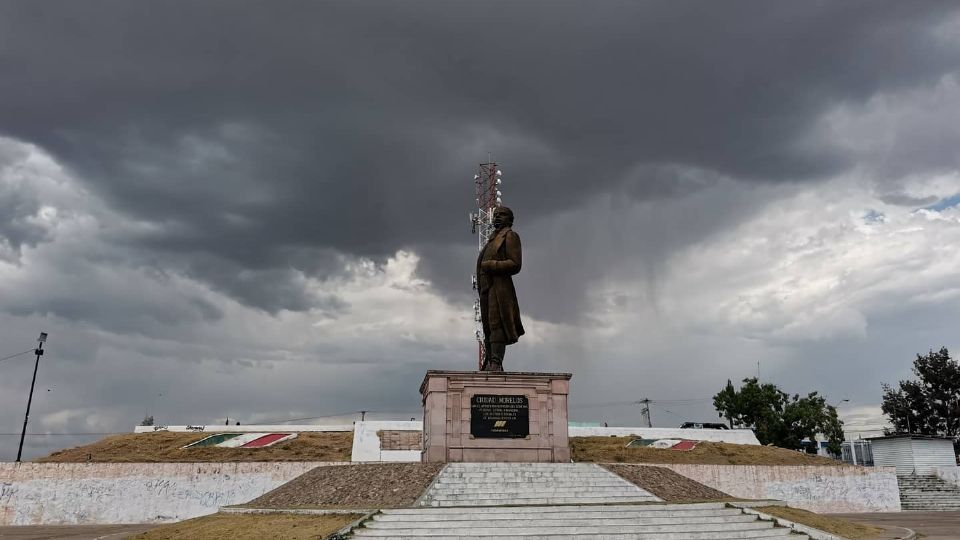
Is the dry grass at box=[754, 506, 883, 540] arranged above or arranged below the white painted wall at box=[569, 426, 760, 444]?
below

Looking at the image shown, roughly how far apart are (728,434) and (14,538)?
40574mm

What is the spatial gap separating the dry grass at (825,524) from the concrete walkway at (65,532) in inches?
761

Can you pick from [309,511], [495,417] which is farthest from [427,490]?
[495,417]

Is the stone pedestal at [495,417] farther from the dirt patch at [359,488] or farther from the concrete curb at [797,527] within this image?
the concrete curb at [797,527]

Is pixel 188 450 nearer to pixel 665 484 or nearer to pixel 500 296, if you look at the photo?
pixel 500 296

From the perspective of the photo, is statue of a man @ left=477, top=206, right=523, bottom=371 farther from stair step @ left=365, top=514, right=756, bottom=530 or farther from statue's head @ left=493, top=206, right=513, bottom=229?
stair step @ left=365, top=514, right=756, bottom=530

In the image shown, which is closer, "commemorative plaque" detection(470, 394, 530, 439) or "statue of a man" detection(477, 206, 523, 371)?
"commemorative plaque" detection(470, 394, 530, 439)

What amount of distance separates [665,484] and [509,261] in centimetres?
910

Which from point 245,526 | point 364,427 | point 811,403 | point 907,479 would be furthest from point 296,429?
point 811,403

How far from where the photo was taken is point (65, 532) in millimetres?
25484

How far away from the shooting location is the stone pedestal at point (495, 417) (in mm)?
21828

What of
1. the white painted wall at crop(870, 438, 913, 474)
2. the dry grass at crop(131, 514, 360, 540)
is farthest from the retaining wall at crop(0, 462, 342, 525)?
the white painted wall at crop(870, 438, 913, 474)

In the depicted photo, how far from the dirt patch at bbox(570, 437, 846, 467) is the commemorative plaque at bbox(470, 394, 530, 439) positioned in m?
15.3

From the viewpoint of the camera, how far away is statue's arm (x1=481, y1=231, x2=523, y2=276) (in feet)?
78.2
